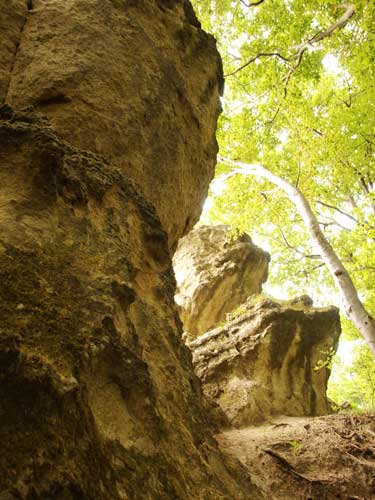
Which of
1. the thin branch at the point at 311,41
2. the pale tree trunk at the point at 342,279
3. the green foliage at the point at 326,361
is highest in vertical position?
the thin branch at the point at 311,41

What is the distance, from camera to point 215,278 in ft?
46.6

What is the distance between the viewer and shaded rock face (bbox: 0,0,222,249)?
4562 mm

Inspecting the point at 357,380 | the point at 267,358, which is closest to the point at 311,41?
the point at 267,358

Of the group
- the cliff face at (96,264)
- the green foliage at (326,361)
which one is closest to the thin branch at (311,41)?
the cliff face at (96,264)

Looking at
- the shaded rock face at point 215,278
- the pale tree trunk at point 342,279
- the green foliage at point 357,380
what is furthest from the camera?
the green foliage at point 357,380

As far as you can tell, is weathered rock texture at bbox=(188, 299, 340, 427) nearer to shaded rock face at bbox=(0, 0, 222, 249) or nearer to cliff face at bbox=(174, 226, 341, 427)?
cliff face at bbox=(174, 226, 341, 427)

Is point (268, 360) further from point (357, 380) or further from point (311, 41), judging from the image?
point (357, 380)

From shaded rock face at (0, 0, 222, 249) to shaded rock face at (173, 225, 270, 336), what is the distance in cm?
773

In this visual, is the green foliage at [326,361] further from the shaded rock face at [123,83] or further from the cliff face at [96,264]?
the cliff face at [96,264]

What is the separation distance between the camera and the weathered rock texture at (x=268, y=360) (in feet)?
29.4

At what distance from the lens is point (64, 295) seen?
107 inches

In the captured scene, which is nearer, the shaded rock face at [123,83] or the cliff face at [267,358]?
the shaded rock face at [123,83]

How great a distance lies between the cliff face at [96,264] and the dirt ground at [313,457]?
1.33 m

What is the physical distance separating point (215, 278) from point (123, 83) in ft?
32.5
